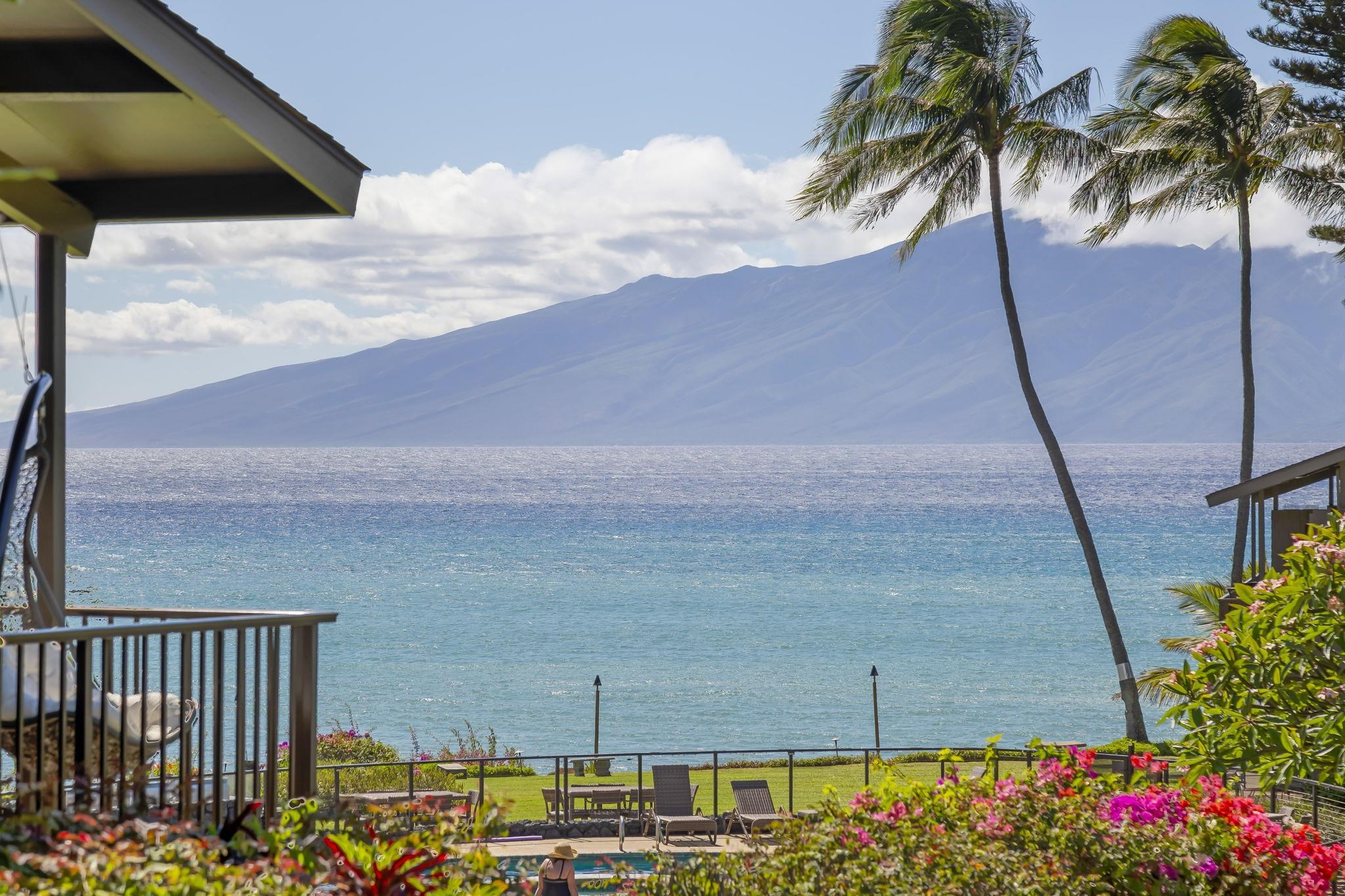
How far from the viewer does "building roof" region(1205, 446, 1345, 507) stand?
1272cm

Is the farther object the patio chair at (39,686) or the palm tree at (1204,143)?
the palm tree at (1204,143)

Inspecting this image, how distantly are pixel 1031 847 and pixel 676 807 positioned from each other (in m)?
12.7

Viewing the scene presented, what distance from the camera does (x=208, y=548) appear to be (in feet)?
315

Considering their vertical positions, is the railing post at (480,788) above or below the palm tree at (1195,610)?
below

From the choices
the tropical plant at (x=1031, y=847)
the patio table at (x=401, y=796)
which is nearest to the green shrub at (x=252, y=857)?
the tropical plant at (x=1031, y=847)

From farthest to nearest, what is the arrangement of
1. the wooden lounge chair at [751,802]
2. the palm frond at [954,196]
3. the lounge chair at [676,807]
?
the palm frond at [954,196] → the wooden lounge chair at [751,802] → the lounge chair at [676,807]

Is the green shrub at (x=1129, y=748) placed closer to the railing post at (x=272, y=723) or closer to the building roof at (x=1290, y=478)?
the building roof at (x=1290, y=478)

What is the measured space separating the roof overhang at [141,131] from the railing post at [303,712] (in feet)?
6.20

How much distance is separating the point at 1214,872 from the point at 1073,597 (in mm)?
69616

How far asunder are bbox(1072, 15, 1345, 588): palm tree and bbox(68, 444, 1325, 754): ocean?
18.6 metres

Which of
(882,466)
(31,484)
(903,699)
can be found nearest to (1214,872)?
(31,484)

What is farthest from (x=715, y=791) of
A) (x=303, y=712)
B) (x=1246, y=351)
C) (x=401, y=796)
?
(x=1246, y=351)

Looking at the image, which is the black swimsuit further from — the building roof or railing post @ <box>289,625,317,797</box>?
the building roof

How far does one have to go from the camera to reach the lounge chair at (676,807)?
55.4ft
